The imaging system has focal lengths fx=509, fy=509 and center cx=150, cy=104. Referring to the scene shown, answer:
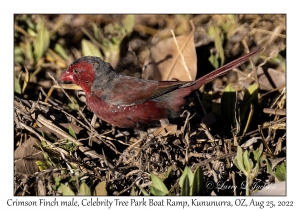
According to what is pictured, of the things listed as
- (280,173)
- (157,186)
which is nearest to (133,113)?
(157,186)

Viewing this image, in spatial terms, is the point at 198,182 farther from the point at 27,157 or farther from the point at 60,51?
the point at 60,51

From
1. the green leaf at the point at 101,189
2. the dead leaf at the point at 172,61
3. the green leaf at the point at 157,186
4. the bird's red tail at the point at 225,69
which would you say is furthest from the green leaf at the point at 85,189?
the dead leaf at the point at 172,61

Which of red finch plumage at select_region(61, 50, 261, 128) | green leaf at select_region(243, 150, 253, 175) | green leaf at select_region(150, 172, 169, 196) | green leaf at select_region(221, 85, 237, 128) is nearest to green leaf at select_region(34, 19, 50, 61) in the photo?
red finch plumage at select_region(61, 50, 261, 128)

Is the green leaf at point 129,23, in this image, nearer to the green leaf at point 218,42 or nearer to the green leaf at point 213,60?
the green leaf at point 218,42

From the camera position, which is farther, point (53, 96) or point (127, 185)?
point (53, 96)

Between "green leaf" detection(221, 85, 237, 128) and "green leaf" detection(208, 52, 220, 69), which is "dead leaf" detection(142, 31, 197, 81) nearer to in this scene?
"green leaf" detection(208, 52, 220, 69)

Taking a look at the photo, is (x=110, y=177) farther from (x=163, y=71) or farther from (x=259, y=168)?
(x=163, y=71)

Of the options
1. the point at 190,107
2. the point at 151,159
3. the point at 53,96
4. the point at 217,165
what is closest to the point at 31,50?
the point at 53,96
